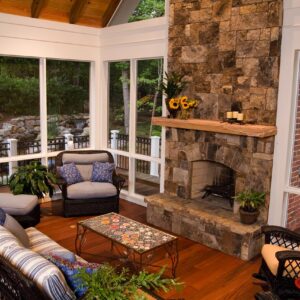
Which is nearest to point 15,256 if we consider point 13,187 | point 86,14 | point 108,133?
point 13,187

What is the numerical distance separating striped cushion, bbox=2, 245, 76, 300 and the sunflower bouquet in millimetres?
3180

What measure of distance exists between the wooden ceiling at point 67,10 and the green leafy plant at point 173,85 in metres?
2.22

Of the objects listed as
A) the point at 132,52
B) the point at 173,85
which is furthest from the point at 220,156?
the point at 132,52

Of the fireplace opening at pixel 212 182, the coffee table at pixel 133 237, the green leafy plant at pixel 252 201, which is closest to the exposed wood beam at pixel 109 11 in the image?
the fireplace opening at pixel 212 182

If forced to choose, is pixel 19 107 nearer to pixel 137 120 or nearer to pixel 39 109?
pixel 39 109

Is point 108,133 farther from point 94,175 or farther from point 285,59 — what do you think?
point 285,59

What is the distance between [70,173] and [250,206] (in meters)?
2.86

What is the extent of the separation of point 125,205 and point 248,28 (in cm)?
352

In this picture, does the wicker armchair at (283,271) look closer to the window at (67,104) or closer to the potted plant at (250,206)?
the potted plant at (250,206)

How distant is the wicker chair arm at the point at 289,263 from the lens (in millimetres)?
3035

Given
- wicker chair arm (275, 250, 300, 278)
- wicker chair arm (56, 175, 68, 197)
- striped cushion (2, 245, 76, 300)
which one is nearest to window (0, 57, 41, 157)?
wicker chair arm (56, 175, 68, 197)

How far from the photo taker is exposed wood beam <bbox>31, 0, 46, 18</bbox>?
5.77 meters

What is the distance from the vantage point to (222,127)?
4.49 meters

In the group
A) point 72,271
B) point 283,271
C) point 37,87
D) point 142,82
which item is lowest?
point 283,271
